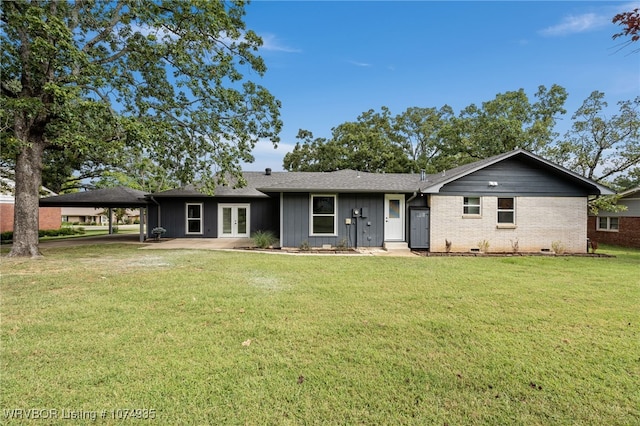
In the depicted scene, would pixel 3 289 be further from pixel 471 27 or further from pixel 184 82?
pixel 471 27

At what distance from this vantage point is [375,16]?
11750 mm

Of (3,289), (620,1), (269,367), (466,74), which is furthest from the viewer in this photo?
(466,74)

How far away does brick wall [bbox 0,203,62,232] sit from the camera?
754 inches

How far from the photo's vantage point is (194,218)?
51.8 ft

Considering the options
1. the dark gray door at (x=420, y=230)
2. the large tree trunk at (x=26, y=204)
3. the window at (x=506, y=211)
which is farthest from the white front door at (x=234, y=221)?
the window at (x=506, y=211)

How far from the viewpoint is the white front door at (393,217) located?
1220 centimetres

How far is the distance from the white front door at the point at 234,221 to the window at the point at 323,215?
5339 mm

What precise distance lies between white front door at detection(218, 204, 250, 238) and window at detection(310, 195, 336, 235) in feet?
17.5

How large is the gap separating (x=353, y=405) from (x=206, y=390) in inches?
48.7

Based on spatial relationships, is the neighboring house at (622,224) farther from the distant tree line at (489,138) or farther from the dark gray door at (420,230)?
the dark gray door at (420,230)

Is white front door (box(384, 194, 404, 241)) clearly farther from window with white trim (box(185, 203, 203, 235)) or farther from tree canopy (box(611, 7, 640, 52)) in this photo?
window with white trim (box(185, 203, 203, 235))

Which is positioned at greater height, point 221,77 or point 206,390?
point 221,77

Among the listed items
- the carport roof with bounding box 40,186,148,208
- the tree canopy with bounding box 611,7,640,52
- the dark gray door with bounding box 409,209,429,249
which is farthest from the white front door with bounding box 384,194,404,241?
the carport roof with bounding box 40,186,148,208

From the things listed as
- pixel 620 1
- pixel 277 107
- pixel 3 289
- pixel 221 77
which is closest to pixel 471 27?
pixel 620 1
